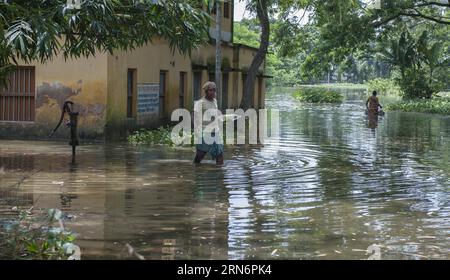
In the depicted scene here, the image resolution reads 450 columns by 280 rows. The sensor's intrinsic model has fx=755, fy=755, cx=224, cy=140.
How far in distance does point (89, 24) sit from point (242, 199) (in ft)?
10.8

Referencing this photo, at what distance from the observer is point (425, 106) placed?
152 ft

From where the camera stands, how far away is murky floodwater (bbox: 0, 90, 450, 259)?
25.1ft

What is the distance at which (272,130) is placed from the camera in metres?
26.0

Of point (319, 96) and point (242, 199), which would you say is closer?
point (242, 199)

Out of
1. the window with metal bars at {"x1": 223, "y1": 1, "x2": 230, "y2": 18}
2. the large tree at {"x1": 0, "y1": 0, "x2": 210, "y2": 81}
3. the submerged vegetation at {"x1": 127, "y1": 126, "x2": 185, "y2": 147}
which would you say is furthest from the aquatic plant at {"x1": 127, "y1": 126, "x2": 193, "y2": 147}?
the window with metal bars at {"x1": 223, "y1": 1, "x2": 230, "y2": 18}

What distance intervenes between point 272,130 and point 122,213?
55.7 feet

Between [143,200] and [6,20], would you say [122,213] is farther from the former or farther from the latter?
[6,20]

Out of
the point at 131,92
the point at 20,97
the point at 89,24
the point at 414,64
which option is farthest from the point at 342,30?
the point at 89,24

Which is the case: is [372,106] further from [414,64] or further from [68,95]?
[414,64]

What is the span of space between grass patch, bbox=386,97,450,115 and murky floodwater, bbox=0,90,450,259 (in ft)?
86.7

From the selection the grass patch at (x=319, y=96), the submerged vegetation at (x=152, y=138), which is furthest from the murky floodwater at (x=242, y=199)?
the grass patch at (x=319, y=96)

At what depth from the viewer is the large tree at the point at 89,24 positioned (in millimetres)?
7840
